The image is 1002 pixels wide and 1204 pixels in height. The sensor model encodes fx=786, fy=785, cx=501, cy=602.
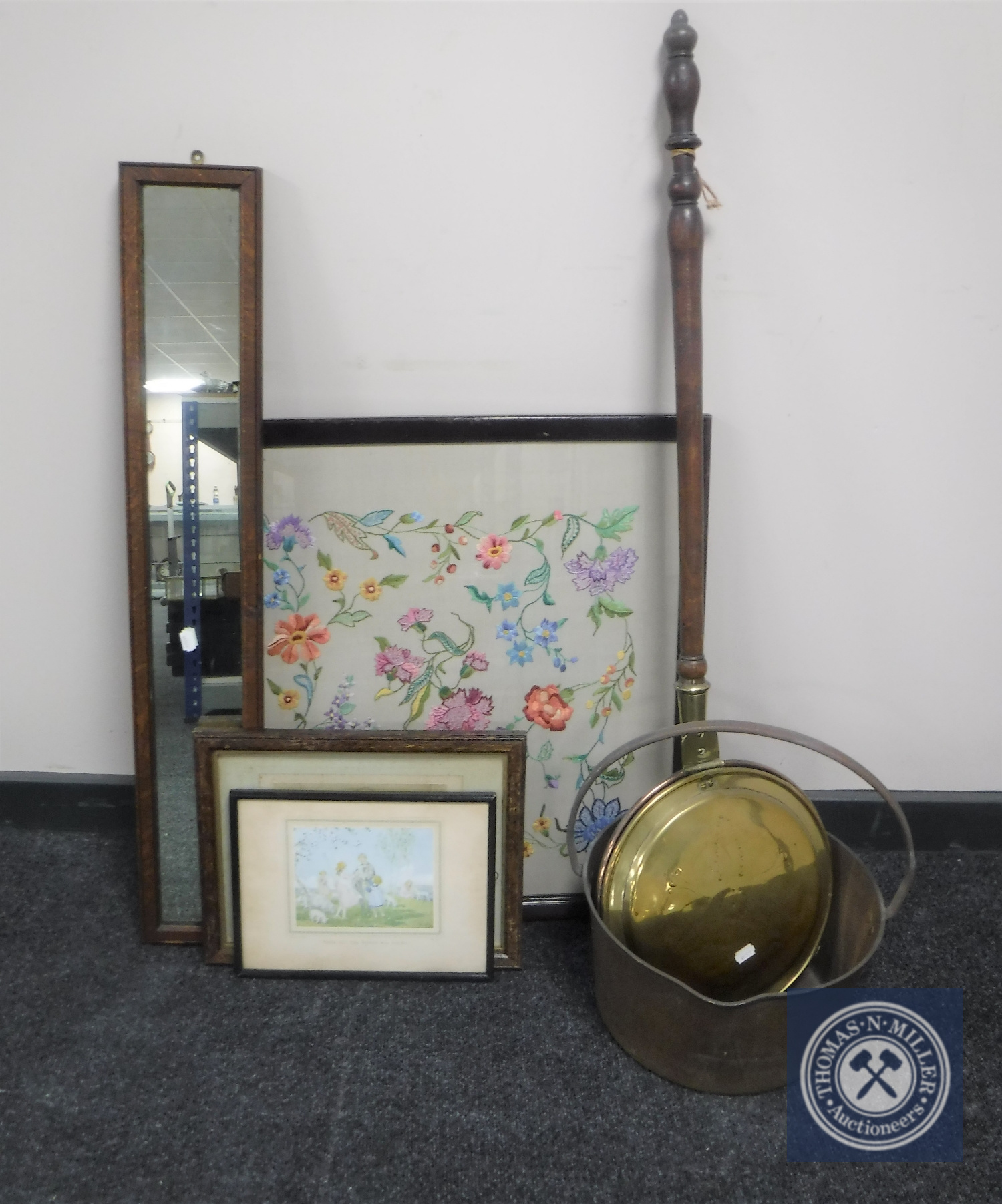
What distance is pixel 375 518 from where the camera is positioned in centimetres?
94

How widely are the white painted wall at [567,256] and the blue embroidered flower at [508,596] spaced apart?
222 mm

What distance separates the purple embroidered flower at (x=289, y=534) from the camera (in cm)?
94

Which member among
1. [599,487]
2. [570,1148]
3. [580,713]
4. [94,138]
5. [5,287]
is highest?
[94,138]

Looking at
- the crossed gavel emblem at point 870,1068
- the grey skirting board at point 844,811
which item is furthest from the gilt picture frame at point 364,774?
the crossed gavel emblem at point 870,1068

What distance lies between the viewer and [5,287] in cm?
94

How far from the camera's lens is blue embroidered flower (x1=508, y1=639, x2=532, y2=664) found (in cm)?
96

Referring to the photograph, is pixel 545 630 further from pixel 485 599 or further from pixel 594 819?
pixel 594 819

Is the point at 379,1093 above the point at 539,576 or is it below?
below

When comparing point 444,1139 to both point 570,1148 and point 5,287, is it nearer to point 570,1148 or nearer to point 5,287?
point 570,1148

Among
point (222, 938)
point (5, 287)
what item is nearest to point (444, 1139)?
point (222, 938)

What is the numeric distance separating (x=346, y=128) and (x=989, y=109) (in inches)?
30.1

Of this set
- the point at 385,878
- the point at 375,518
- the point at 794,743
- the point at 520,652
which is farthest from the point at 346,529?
the point at 794,743

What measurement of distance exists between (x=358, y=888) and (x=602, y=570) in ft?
1.52

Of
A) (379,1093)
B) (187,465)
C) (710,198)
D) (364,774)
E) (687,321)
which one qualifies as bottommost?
(379,1093)
